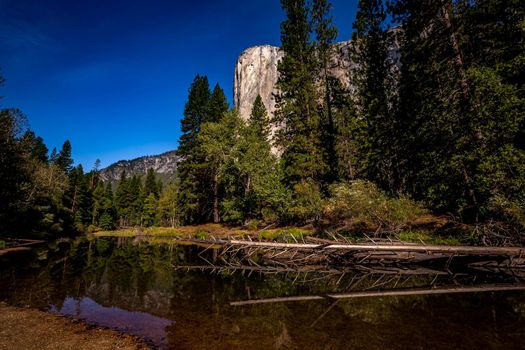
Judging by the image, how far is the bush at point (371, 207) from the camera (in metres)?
17.0

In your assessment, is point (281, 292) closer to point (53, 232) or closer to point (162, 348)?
point (162, 348)

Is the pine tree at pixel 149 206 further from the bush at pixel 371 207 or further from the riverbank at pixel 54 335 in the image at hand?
the riverbank at pixel 54 335

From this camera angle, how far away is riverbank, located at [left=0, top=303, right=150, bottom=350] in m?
5.08

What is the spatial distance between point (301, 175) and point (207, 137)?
15.2 m

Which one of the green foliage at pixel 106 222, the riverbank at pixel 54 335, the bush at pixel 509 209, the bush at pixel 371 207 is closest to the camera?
the riverbank at pixel 54 335

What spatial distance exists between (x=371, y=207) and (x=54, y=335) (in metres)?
16.7

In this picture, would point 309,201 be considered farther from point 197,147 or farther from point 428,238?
point 197,147

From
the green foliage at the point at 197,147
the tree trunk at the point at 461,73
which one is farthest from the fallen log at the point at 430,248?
the green foliage at the point at 197,147

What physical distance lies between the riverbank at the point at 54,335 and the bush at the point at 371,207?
46.4 ft

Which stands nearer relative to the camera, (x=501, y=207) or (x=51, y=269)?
(x=501, y=207)

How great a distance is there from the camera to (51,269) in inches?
525

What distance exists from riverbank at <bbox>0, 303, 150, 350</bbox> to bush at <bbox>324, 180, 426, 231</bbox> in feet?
46.4

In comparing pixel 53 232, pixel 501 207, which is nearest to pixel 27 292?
pixel 501 207

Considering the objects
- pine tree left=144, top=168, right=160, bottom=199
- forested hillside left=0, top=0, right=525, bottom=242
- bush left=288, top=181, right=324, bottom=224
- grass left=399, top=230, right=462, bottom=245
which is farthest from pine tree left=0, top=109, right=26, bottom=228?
pine tree left=144, top=168, right=160, bottom=199
